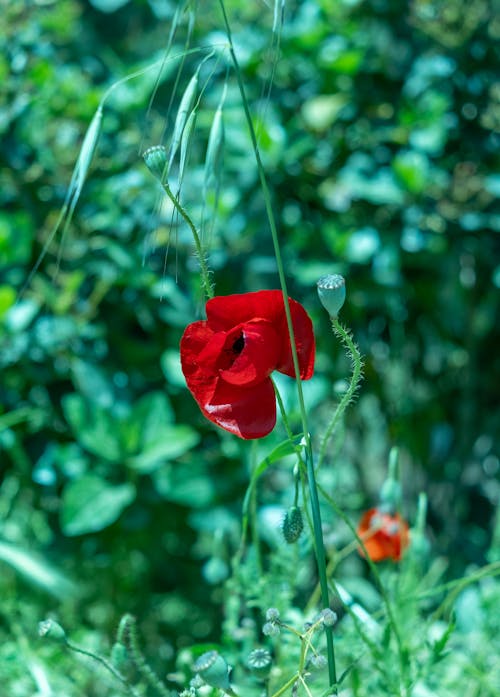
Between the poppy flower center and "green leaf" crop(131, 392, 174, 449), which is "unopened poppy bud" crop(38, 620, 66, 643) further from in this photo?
"green leaf" crop(131, 392, 174, 449)

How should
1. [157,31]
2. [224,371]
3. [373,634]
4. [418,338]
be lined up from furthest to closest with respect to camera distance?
[157,31] < [418,338] < [373,634] < [224,371]

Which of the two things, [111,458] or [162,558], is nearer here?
[111,458]

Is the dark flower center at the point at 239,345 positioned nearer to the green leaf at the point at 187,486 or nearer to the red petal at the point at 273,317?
the red petal at the point at 273,317

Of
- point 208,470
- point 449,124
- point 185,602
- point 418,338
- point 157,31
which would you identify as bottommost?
point 185,602

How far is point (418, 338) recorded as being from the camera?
1.45 m

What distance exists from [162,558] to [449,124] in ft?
2.44

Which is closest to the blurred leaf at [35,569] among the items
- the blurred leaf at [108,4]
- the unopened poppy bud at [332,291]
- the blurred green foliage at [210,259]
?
the blurred green foliage at [210,259]

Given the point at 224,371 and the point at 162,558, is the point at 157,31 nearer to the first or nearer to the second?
the point at 162,558

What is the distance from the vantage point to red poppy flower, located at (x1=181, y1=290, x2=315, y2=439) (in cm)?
59

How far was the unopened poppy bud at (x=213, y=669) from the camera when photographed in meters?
0.50

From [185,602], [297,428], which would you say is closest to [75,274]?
[297,428]

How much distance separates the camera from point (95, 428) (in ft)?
3.52

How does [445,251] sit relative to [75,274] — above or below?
below

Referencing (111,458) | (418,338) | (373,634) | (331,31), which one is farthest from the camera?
→ (418,338)
